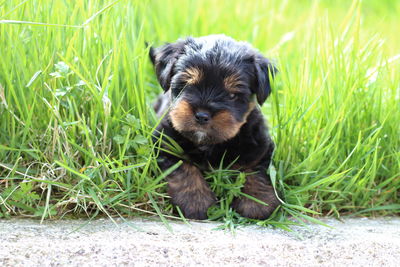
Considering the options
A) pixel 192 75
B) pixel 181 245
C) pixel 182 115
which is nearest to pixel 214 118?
pixel 182 115

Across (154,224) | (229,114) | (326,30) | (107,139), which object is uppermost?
(326,30)

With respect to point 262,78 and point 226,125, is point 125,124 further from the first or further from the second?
point 262,78

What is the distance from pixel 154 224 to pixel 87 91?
42.7 inches

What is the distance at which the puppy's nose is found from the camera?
3.25 meters

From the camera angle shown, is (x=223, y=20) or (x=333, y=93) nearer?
(x=333, y=93)

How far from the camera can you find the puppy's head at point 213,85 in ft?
10.8

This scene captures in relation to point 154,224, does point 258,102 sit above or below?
above

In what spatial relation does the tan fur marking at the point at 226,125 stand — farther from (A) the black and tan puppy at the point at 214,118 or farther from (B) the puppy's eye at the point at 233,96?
(B) the puppy's eye at the point at 233,96

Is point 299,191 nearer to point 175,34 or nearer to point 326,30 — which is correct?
point 326,30

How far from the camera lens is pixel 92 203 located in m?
3.14

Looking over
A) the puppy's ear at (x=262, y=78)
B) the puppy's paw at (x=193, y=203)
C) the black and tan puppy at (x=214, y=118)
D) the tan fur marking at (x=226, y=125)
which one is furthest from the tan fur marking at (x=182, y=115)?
the puppy's ear at (x=262, y=78)

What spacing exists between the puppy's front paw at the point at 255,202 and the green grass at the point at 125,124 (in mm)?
68

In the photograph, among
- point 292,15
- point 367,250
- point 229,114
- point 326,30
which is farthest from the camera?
point 292,15

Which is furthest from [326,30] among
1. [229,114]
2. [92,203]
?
[92,203]
